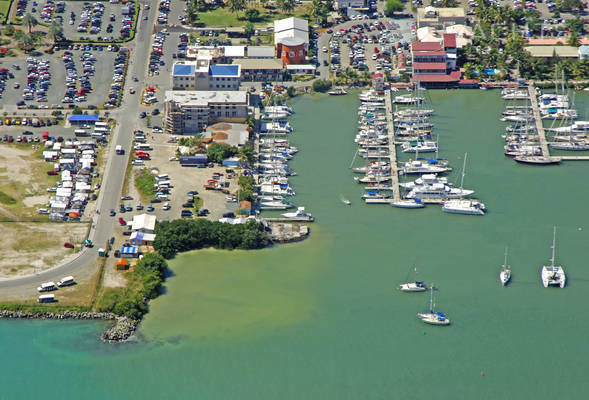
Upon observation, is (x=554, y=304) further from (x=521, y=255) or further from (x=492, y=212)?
(x=492, y=212)

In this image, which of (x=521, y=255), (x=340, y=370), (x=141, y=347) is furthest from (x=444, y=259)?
(x=141, y=347)

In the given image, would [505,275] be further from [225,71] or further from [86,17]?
[86,17]

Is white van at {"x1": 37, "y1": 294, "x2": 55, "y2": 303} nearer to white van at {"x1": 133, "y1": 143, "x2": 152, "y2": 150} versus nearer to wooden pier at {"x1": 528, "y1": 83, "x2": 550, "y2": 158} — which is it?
white van at {"x1": 133, "y1": 143, "x2": 152, "y2": 150}

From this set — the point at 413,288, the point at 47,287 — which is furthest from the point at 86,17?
the point at 413,288

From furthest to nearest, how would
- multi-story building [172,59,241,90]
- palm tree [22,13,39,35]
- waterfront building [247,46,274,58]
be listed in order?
1. palm tree [22,13,39,35]
2. waterfront building [247,46,274,58]
3. multi-story building [172,59,241,90]

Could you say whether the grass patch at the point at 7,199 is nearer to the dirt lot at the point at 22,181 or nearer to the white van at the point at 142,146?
the dirt lot at the point at 22,181

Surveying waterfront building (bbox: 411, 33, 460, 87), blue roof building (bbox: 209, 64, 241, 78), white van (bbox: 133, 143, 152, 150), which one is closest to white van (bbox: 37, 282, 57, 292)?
white van (bbox: 133, 143, 152, 150)

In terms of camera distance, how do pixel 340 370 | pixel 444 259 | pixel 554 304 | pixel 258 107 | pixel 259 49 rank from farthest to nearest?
pixel 259 49 → pixel 258 107 → pixel 444 259 → pixel 554 304 → pixel 340 370
